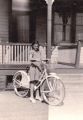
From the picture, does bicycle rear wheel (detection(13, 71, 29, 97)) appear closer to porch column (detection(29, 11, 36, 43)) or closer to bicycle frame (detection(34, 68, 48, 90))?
bicycle frame (detection(34, 68, 48, 90))

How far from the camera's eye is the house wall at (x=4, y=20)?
16.4 meters

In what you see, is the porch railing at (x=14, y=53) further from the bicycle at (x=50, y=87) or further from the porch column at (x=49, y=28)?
the bicycle at (x=50, y=87)

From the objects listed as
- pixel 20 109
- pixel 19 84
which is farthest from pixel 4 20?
pixel 20 109

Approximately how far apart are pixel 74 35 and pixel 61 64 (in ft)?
7.10

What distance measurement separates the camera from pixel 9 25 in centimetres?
1659

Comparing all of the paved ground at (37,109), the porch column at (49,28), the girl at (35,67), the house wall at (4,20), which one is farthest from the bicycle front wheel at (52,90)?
the house wall at (4,20)

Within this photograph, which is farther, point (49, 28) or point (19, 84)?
point (49, 28)

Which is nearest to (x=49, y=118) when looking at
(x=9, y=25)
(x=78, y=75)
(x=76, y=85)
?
(x=76, y=85)

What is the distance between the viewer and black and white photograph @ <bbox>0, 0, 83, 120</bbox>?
10008 mm

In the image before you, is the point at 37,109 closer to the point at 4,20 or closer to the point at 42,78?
the point at 42,78

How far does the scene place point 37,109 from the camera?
32.1 ft

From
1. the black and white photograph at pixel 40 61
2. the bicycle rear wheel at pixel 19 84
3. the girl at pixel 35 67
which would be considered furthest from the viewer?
the bicycle rear wheel at pixel 19 84

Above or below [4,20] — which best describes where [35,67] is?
below

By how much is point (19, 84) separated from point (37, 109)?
1.87m
